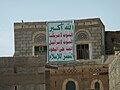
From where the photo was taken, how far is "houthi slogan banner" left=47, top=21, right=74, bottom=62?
1518 inches

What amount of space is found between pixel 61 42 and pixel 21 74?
24.1 m

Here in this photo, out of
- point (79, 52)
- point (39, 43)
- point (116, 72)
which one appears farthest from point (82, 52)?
point (116, 72)

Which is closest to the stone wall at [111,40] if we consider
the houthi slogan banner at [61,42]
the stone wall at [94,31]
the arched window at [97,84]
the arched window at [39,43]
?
the stone wall at [94,31]

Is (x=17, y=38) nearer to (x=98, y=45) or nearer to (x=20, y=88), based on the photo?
(x=98, y=45)

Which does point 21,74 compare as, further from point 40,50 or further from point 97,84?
point 40,50

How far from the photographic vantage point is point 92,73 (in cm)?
3594

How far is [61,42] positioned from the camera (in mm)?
38750

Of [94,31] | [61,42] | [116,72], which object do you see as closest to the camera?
[116,72]

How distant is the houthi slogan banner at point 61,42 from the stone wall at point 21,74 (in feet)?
77.5

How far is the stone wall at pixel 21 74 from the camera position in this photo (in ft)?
48.2

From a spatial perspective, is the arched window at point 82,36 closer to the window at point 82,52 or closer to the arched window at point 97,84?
the window at point 82,52

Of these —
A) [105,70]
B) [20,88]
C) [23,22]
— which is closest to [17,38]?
[23,22]

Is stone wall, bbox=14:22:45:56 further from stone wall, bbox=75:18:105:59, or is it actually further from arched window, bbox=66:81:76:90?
arched window, bbox=66:81:76:90

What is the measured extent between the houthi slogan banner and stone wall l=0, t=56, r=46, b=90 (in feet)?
77.5
